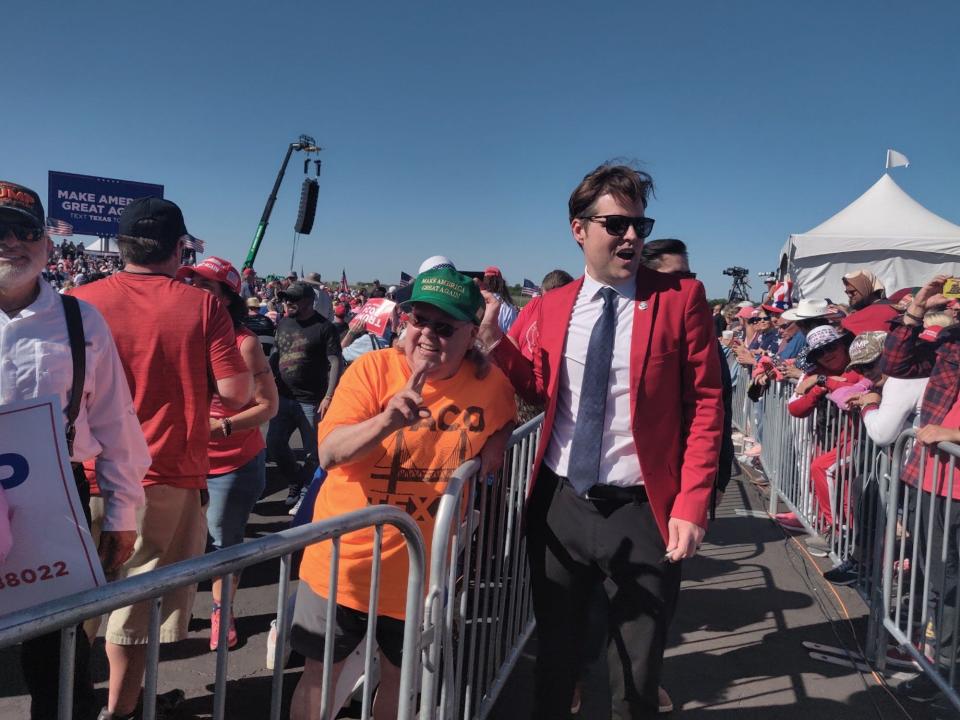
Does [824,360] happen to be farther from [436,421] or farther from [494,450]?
[436,421]

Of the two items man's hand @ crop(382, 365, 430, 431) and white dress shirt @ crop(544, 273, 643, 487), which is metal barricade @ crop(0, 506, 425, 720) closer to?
man's hand @ crop(382, 365, 430, 431)

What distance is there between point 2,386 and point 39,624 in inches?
45.1

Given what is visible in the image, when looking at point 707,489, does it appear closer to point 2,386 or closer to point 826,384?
point 2,386

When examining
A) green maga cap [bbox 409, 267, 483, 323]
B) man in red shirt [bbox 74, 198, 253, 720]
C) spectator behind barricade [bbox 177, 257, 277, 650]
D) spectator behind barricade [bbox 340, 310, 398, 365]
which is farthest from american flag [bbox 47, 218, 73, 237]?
green maga cap [bbox 409, 267, 483, 323]

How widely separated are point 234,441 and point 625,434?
2181 mm

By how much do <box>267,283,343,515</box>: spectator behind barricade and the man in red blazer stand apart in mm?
3792

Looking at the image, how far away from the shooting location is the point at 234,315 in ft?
11.8

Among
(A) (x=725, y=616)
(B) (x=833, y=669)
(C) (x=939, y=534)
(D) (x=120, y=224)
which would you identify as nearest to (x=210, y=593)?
(D) (x=120, y=224)

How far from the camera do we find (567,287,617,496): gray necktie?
2.13 metres

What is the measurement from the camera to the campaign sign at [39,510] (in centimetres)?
149

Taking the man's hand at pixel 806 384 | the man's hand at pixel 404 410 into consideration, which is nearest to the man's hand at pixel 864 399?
the man's hand at pixel 806 384

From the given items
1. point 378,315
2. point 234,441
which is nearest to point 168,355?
point 234,441

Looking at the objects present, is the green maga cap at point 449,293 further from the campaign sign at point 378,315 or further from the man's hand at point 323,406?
the man's hand at point 323,406

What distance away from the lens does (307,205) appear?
79.9 feet
